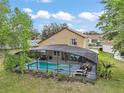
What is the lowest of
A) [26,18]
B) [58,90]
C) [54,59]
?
[58,90]

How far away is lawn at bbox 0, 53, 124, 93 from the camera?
66.8 feet

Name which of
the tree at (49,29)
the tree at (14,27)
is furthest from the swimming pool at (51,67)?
the tree at (49,29)

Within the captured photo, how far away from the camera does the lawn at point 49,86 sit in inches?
802

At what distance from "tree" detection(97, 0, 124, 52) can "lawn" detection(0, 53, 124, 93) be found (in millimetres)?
3726

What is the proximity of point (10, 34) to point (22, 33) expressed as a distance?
87cm

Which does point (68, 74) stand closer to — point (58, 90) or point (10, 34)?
point (58, 90)

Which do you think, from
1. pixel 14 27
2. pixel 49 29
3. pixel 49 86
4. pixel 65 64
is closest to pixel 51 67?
pixel 65 64

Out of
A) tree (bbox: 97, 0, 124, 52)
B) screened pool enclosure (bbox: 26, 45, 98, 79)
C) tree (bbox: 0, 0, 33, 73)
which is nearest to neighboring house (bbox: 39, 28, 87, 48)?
screened pool enclosure (bbox: 26, 45, 98, 79)

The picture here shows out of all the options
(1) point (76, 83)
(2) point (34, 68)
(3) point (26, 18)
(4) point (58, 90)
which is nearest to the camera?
(3) point (26, 18)

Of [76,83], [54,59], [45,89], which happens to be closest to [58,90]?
[45,89]

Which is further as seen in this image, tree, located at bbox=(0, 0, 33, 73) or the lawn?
the lawn

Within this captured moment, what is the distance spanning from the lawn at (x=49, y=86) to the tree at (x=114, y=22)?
12.2 ft

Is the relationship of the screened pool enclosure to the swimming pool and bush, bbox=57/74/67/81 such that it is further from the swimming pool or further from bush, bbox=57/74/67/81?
bush, bbox=57/74/67/81

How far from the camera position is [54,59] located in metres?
33.6
